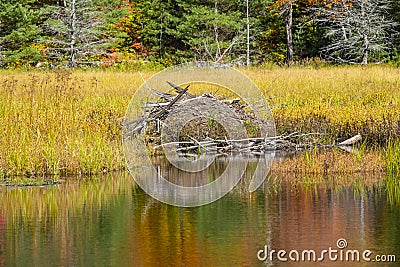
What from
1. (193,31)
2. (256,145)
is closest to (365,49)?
(193,31)

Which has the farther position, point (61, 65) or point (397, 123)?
point (61, 65)

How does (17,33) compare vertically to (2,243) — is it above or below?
above

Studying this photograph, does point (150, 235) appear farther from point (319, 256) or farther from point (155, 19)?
point (155, 19)

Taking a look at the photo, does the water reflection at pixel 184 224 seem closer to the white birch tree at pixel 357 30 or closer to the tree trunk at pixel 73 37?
the white birch tree at pixel 357 30

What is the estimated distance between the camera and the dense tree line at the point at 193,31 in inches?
1255

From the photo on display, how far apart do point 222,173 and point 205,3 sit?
26359 mm

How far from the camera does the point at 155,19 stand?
38500 millimetres

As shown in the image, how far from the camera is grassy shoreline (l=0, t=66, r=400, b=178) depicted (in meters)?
10.9

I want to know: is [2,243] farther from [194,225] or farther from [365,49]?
[365,49]

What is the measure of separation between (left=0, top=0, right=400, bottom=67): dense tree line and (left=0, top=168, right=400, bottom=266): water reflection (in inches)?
838

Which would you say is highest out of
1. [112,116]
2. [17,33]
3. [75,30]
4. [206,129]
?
[75,30]

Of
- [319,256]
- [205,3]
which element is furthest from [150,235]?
[205,3]

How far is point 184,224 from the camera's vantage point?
812 centimetres

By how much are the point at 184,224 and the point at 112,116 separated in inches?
222
